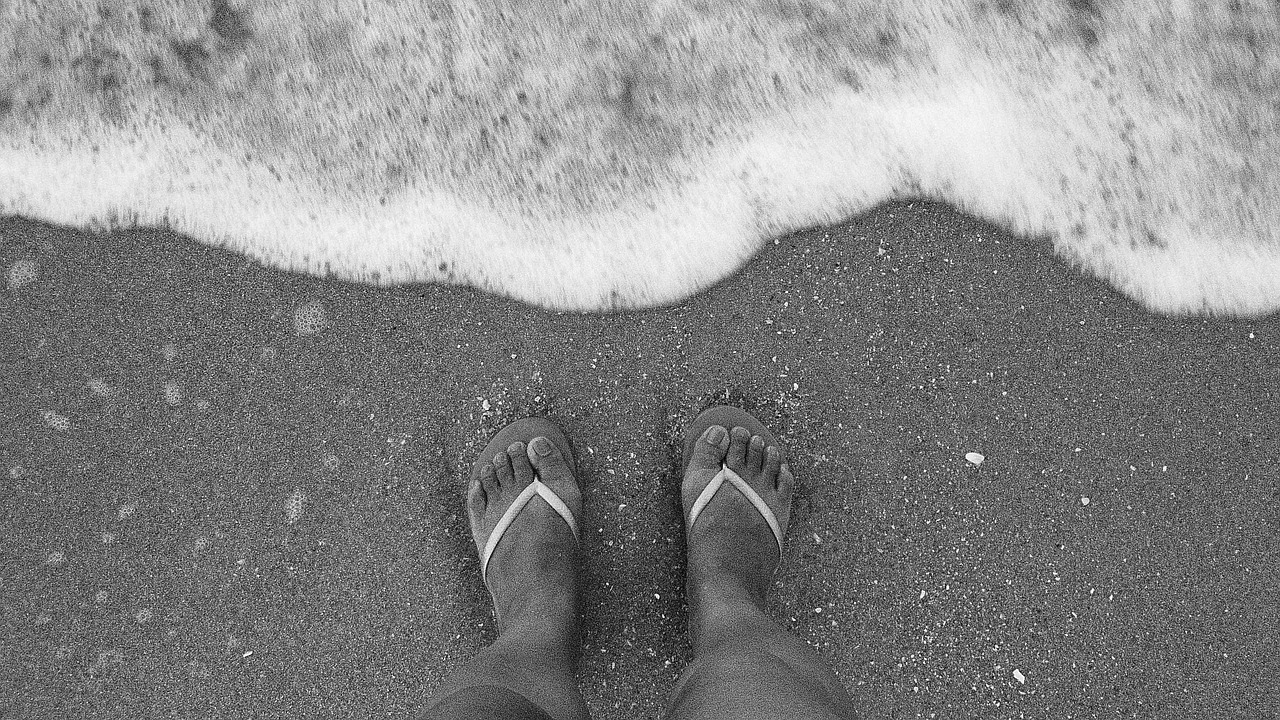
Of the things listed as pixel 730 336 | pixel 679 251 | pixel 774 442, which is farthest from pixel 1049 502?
pixel 679 251

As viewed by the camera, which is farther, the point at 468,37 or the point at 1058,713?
the point at 468,37

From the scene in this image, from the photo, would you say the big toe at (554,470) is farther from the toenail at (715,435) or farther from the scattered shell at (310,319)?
the scattered shell at (310,319)

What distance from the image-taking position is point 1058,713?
1.55 m

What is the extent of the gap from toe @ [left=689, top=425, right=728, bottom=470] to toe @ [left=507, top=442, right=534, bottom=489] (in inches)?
15.7

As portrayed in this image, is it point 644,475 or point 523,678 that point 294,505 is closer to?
point 523,678

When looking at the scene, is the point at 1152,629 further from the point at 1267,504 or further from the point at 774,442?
the point at 774,442

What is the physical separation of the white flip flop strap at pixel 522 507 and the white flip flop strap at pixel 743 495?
1.00 feet

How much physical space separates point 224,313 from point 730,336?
1275 mm

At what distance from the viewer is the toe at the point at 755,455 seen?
1543 millimetres

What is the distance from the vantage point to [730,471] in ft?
4.95

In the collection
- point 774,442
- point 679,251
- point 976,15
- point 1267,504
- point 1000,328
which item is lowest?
point 1267,504

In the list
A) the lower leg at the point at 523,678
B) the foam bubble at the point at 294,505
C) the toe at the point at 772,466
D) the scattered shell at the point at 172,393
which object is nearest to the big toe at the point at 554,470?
the lower leg at the point at 523,678

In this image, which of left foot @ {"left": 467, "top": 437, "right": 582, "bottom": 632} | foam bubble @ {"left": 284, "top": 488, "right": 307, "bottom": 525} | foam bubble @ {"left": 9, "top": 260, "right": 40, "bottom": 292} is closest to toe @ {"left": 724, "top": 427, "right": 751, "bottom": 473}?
left foot @ {"left": 467, "top": 437, "right": 582, "bottom": 632}

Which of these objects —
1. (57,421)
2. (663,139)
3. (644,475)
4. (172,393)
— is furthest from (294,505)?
(663,139)
